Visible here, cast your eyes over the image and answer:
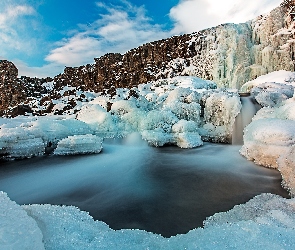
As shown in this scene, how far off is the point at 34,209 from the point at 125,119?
7.54 metres

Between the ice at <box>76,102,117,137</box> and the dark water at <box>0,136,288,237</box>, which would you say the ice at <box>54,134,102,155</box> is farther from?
the ice at <box>76,102,117,137</box>

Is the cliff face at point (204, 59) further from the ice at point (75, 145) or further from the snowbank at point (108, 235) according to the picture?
the snowbank at point (108, 235)

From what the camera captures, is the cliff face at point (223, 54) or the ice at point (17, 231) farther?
the cliff face at point (223, 54)

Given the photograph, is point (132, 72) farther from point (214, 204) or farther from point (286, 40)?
point (214, 204)

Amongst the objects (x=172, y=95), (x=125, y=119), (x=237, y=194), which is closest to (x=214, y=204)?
(x=237, y=194)

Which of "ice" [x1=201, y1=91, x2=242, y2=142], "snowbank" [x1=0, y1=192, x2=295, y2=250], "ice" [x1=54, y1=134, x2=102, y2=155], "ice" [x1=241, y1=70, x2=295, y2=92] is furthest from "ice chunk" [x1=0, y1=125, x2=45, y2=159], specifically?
"ice" [x1=241, y1=70, x2=295, y2=92]

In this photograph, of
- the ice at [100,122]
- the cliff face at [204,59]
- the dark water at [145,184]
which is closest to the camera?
the dark water at [145,184]

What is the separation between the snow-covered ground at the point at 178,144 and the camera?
1532 mm

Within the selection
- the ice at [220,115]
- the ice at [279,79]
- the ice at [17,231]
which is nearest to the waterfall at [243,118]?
the ice at [220,115]

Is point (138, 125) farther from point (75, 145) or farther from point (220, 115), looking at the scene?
point (75, 145)

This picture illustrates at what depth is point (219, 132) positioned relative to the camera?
338 inches

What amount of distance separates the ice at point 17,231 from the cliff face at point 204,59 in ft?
45.2

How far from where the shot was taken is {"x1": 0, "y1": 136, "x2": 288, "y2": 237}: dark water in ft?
9.56

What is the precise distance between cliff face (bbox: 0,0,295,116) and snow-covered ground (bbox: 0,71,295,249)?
4088mm
